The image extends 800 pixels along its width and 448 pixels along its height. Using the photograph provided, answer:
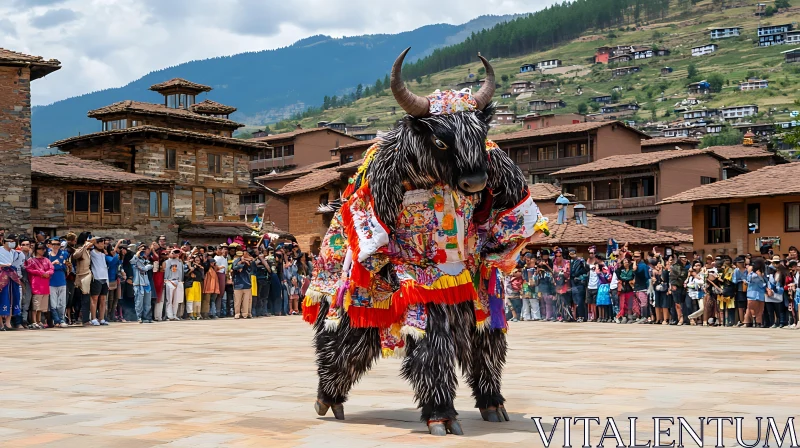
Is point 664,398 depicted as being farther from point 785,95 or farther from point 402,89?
point 785,95

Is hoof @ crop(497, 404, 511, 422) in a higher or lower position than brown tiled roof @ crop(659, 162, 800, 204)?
lower

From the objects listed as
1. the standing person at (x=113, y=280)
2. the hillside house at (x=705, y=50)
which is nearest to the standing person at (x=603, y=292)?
the standing person at (x=113, y=280)

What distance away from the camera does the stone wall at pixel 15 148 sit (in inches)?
1626

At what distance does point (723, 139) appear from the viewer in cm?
10088

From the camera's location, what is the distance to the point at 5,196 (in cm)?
4131

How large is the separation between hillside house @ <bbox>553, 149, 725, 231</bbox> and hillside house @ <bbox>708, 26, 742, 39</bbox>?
403 ft

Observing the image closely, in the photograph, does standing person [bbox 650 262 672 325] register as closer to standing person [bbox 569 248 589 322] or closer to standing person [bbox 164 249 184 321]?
standing person [bbox 569 248 589 322]

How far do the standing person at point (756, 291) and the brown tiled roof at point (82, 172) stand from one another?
1285 inches

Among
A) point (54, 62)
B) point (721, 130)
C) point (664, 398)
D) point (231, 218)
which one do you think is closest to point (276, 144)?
point (231, 218)

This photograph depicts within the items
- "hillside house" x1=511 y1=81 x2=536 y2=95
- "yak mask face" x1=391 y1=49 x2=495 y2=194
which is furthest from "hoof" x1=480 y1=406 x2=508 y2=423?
"hillside house" x1=511 y1=81 x2=536 y2=95

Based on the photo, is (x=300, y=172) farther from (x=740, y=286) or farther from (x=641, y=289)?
(x=740, y=286)

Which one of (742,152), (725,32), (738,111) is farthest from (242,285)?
(725,32)

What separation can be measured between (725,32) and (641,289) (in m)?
164

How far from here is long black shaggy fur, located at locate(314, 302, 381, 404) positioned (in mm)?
7316
